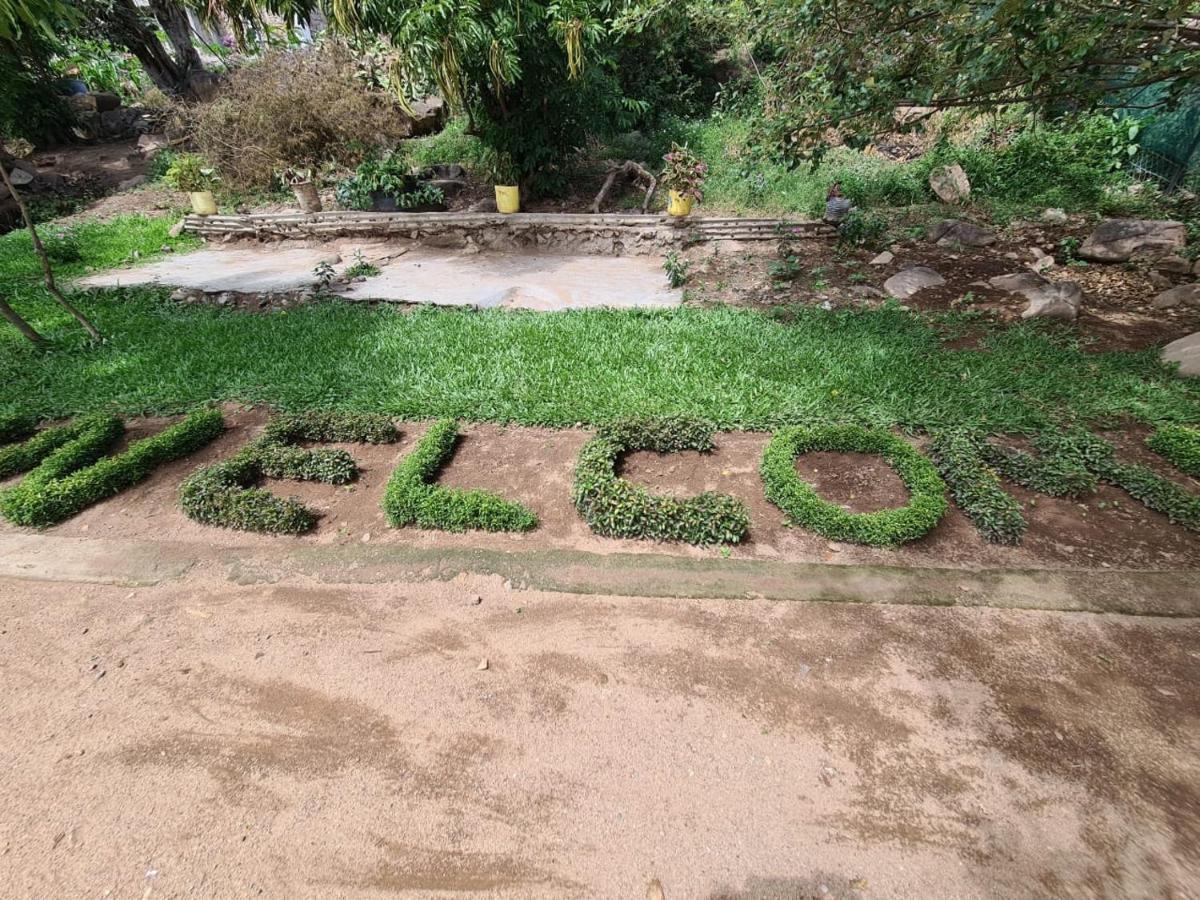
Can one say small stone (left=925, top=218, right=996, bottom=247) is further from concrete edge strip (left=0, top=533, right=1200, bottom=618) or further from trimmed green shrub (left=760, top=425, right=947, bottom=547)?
concrete edge strip (left=0, top=533, right=1200, bottom=618)

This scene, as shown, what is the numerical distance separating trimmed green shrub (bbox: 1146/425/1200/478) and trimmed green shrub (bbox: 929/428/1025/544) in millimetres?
957

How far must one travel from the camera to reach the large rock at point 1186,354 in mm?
4125

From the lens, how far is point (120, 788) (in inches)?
77.4

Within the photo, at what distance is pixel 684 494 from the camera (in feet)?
10.9

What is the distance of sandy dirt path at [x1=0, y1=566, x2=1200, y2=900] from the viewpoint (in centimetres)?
174

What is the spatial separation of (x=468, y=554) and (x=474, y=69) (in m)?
6.21

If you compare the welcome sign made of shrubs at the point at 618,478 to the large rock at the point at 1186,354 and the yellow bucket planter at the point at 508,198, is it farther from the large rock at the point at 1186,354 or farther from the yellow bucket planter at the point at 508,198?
the yellow bucket planter at the point at 508,198

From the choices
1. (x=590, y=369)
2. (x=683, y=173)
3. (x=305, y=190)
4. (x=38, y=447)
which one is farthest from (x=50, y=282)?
(x=683, y=173)

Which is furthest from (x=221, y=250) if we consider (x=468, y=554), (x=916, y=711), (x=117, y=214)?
(x=916, y=711)

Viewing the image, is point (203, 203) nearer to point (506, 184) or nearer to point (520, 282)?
point (506, 184)

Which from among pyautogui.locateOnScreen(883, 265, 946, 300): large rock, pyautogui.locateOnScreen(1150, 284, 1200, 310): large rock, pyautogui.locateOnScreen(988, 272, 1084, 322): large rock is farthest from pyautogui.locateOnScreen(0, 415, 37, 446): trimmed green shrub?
pyautogui.locateOnScreen(1150, 284, 1200, 310): large rock

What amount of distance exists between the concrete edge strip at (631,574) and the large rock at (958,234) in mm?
5011

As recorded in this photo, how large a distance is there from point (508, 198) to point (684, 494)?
6.03 meters

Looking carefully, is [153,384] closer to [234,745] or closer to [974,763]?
[234,745]
